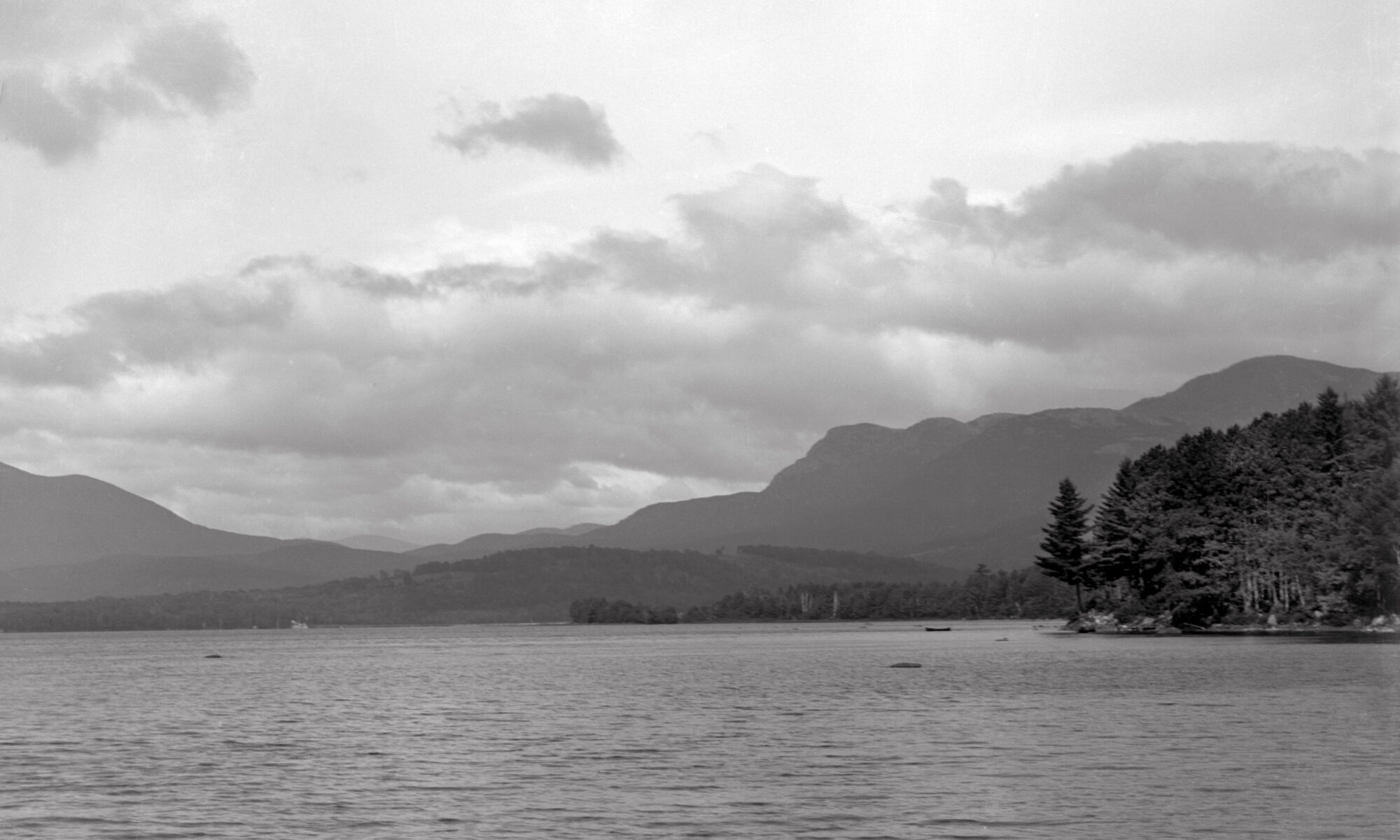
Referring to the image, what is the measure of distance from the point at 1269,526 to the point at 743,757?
430 feet

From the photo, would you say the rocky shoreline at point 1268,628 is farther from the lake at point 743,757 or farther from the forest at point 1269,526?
the lake at point 743,757

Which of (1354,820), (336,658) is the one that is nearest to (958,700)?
(1354,820)

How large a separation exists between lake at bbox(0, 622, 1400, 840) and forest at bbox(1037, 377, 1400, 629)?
36597mm

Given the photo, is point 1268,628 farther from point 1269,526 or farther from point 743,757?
point 743,757

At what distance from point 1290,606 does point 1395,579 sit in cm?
3823

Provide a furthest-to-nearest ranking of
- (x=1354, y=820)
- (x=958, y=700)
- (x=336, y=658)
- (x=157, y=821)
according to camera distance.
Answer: (x=336, y=658) → (x=958, y=700) → (x=157, y=821) → (x=1354, y=820)

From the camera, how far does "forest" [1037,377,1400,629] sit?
5787 inches

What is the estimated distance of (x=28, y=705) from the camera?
322 ft

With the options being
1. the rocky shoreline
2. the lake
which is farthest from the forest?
the lake

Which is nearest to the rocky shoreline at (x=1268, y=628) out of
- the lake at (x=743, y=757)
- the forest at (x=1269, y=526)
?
the forest at (x=1269, y=526)

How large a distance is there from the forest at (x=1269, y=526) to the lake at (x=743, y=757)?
120ft

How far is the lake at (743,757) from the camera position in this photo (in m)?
42.4

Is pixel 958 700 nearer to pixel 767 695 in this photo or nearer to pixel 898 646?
pixel 767 695

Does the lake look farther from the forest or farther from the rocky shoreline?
the forest
